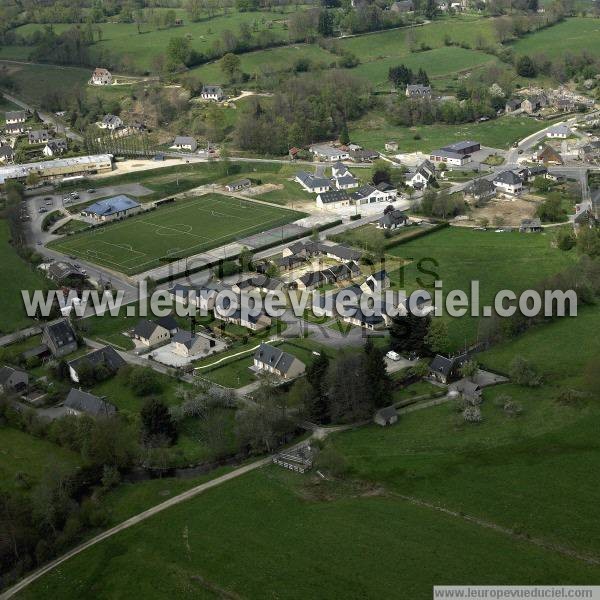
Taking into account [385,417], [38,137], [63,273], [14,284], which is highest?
[38,137]

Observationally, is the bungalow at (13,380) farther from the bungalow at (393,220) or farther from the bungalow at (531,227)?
the bungalow at (531,227)

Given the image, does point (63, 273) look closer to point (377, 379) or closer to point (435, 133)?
point (377, 379)

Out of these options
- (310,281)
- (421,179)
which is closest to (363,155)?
(421,179)

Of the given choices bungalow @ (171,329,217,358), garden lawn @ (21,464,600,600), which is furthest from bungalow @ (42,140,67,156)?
garden lawn @ (21,464,600,600)

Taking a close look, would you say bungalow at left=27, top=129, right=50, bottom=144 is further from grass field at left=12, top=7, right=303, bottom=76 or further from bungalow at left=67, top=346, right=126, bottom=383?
bungalow at left=67, top=346, right=126, bottom=383

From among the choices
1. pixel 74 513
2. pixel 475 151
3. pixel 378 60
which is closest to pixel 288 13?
pixel 378 60

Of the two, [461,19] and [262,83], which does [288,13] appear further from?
[262,83]
